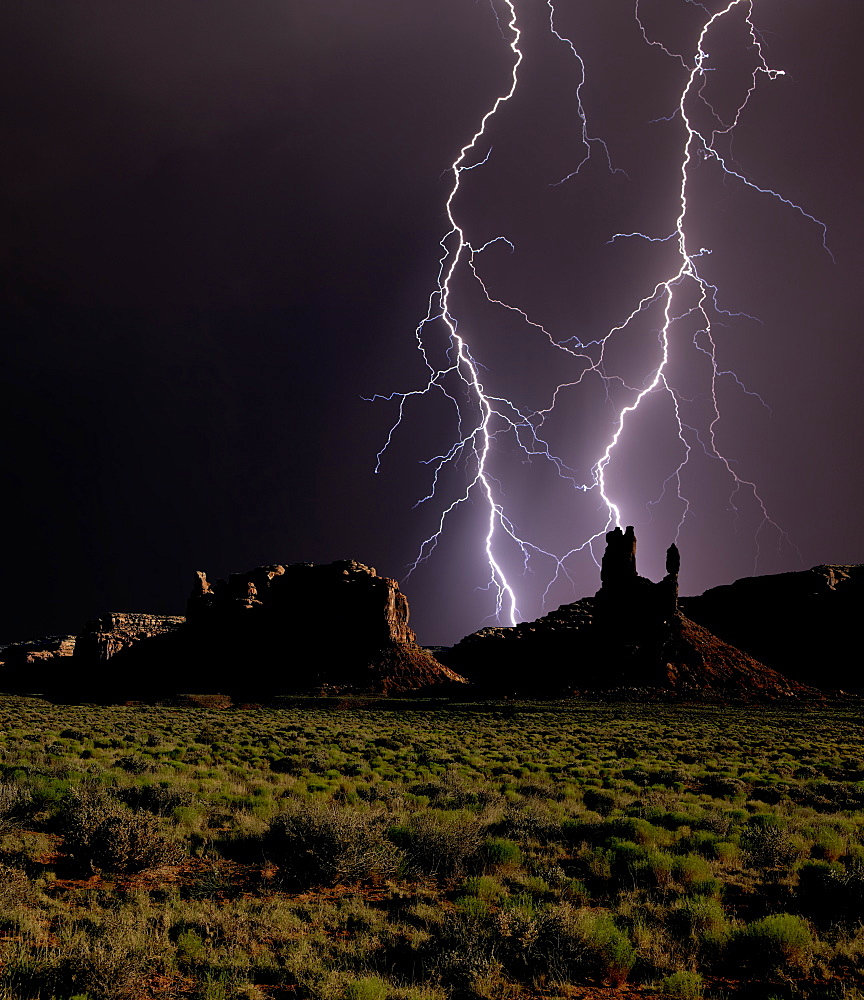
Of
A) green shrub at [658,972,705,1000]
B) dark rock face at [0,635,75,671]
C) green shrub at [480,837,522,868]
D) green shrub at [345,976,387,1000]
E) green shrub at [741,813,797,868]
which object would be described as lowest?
dark rock face at [0,635,75,671]

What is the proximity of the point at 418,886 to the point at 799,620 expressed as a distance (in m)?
86.4

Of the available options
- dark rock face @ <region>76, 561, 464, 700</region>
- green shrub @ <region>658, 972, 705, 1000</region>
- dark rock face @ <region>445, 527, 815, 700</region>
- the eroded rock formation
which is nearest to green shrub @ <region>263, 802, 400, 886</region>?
green shrub @ <region>658, 972, 705, 1000</region>

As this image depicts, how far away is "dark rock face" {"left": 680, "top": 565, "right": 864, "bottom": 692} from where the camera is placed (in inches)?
2758

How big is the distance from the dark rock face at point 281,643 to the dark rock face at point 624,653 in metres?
9.77

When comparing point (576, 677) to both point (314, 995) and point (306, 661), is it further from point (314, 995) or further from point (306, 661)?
point (314, 995)

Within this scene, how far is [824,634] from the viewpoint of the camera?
7394 centimetres

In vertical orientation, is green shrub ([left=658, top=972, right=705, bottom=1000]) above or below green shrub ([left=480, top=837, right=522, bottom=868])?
above

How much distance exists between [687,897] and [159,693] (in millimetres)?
80794

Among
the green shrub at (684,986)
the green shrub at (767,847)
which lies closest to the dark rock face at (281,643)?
the green shrub at (767,847)

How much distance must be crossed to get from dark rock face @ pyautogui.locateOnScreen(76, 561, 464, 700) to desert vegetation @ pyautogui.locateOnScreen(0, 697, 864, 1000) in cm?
6105

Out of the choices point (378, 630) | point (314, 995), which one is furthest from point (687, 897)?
point (378, 630)

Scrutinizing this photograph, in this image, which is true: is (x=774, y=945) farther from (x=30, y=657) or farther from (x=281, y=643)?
(x=30, y=657)

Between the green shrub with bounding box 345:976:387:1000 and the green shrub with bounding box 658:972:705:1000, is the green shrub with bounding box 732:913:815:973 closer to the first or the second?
the green shrub with bounding box 658:972:705:1000

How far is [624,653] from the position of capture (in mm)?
68625
